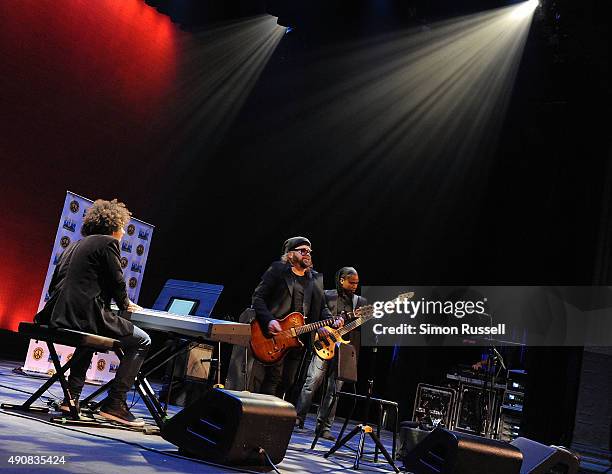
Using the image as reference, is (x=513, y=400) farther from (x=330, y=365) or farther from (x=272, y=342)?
(x=272, y=342)

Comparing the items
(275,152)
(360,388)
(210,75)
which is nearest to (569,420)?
(360,388)

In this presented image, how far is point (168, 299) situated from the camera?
200 inches

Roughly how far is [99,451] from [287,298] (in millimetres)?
2395

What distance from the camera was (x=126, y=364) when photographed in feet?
14.6

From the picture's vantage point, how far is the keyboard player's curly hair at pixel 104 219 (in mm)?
4504

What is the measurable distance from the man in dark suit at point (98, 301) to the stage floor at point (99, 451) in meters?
0.28

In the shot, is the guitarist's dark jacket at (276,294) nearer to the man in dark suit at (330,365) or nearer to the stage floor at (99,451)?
the man in dark suit at (330,365)

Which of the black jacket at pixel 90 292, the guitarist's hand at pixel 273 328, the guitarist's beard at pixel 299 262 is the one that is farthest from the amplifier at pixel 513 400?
the black jacket at pixel 90 292

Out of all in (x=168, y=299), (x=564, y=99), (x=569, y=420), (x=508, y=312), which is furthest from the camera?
(x=508, y=312)

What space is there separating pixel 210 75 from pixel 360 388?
5155 mm

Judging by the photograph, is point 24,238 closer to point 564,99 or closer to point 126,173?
point 126,173

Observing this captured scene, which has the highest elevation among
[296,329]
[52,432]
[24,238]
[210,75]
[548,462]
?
[210,75]

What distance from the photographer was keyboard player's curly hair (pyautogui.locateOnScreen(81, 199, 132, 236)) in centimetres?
450

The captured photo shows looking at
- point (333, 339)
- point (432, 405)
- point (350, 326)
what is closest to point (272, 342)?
point (333, 339)
